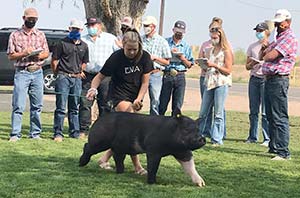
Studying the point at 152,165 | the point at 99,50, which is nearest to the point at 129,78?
the point at 152,165

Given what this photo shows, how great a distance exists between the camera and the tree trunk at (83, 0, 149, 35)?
1333 cm

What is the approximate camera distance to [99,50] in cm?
1103

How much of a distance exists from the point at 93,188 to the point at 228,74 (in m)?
4.26

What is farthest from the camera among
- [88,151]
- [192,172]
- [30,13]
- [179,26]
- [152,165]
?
[179,26]

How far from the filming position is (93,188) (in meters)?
6.81

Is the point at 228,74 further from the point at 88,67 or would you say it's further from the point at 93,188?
the point at 93,188

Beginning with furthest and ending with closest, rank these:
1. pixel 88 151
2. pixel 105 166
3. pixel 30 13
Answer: pixel 30 13 → pixel 105 166 → pixel 88 151

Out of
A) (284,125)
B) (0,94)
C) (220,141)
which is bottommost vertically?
(0,94)

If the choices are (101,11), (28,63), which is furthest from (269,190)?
(101,11)

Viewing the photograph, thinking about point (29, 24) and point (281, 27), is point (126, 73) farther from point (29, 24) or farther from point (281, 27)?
point (29, 24)

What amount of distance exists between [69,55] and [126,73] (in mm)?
2992

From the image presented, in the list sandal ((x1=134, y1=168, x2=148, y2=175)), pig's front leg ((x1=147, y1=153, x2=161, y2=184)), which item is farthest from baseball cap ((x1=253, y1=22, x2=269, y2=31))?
pig's front leg ((x1=147, y1=153, x2=161, y2=184))

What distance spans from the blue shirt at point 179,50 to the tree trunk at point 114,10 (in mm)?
1928

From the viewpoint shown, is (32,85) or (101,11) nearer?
(32,85)
